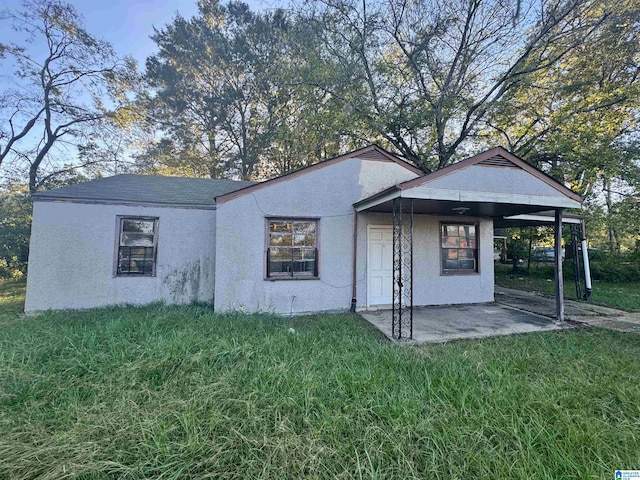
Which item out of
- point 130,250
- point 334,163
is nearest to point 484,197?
point 334,163

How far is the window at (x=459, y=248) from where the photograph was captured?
7.84 metres

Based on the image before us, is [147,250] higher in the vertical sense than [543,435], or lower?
higher

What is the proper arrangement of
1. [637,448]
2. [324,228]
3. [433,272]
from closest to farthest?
[637,448], [324,228], [433,272]

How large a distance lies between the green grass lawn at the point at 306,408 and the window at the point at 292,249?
8.20 feet

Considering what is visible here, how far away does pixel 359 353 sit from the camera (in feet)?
13.1

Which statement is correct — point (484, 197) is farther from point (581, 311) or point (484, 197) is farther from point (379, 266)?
point (581, 311)

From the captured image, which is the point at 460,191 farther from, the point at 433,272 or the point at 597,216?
the point at 597,216

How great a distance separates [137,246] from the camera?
23.4ft

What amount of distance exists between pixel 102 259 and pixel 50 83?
45.6ft

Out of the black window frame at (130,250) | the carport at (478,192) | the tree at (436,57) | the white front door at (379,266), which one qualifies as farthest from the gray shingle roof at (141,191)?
the tree at (436,57)

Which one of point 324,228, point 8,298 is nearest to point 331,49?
point 324,228

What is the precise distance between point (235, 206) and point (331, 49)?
10.2 m

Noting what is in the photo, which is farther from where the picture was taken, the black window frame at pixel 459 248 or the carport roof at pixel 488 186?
the black window frame at pixel 459 248

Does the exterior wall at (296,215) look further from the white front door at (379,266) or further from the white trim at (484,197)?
the white trim at (484,197)
